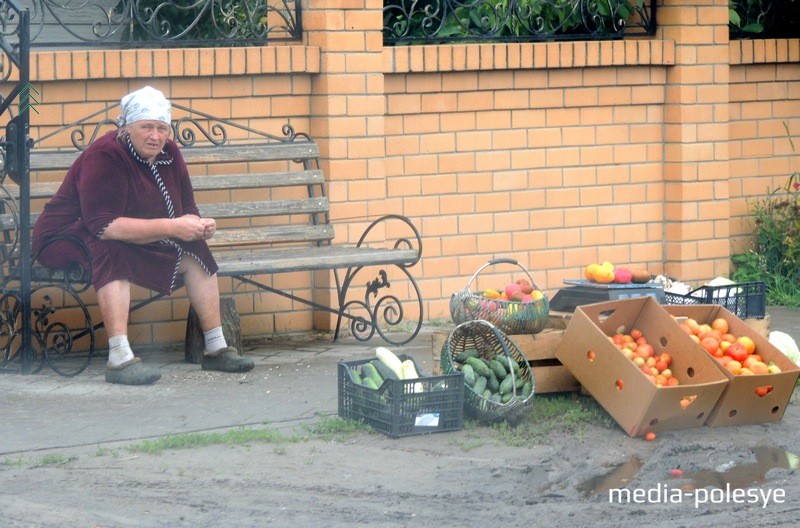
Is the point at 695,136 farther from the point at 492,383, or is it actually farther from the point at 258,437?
the point at 258,437

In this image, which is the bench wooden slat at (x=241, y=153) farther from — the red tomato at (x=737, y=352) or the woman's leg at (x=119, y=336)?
the red tomato at (x=737, y=352)

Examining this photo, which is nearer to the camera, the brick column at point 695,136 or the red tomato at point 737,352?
the red tomato at point 737,352

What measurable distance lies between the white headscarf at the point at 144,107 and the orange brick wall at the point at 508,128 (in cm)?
79

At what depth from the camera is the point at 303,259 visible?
6988 mm

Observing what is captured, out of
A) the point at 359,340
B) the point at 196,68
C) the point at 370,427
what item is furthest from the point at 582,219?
the point at 370,427

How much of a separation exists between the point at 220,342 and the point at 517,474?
218 cm

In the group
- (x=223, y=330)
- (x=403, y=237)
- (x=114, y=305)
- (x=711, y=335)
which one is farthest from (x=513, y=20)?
(x=114, y=305)

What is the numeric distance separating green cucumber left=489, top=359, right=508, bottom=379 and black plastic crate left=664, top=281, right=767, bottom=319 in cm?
141

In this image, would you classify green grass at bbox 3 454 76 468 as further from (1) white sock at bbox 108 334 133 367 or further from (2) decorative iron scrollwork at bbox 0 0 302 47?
(2) decorative iron scrollwork at bbox 0 0 302 47

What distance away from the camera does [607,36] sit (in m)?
8.84

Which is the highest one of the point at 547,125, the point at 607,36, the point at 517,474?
the point at 607,36

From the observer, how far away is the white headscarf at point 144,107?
6.46m

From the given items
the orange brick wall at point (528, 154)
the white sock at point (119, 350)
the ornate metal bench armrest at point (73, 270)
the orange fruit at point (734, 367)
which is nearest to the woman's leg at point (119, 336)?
the white sock at point (119, 350)

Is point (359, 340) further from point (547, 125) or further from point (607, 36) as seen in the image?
point (607, 36)
